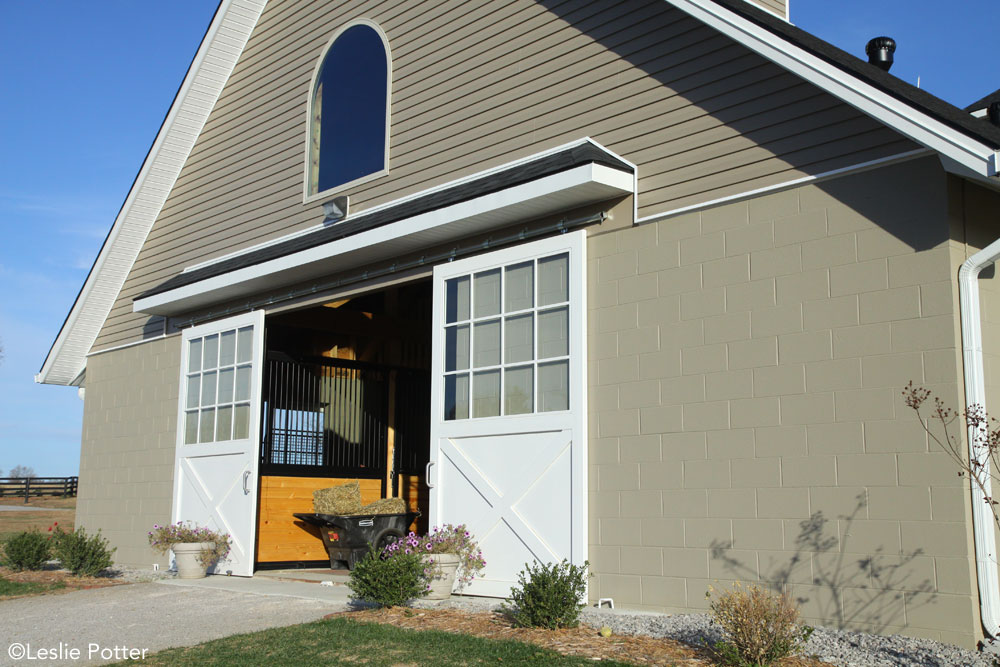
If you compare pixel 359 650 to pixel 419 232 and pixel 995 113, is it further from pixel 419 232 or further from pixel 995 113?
pixel 995 113

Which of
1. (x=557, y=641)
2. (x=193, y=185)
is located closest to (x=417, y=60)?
(x=193, y=185)

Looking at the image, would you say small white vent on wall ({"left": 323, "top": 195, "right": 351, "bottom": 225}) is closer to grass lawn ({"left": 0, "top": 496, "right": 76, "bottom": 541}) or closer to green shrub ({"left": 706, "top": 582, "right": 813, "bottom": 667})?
green shrub ({"left": 706, "top": 582, "right": 813, "bottom": 667})

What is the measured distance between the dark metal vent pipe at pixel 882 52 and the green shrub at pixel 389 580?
7.16 metres

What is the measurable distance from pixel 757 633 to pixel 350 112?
7.91 metres

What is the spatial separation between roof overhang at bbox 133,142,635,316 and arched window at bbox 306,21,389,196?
701 millimetres

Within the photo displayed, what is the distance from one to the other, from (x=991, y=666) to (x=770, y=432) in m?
2.07

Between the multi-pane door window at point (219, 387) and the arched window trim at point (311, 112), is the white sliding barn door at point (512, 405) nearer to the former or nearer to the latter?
the arched window trim at point (311, 112)

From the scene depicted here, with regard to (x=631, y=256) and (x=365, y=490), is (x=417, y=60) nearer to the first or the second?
(x=631, y=256)

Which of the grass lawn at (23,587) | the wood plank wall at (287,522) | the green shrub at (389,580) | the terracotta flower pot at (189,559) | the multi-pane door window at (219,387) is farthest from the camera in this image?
the wood plank wall at (287,522)

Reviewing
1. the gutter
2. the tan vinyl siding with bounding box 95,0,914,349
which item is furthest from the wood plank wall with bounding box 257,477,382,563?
the gutter

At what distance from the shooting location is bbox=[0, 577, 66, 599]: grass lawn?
405 inches

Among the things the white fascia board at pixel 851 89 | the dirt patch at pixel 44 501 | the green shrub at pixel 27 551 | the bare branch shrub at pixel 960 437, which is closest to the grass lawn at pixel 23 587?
the green shrub at pixel 27 551

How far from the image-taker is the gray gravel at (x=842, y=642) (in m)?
5.55

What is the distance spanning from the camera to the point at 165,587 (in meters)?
10.6
